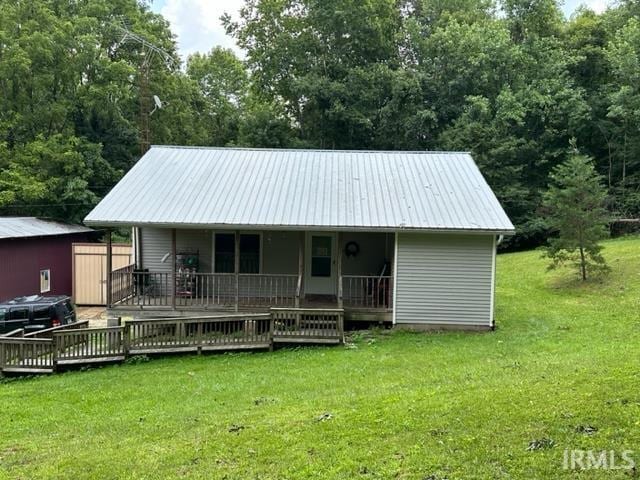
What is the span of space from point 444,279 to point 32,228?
623 inches

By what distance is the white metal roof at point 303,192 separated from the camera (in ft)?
40.4

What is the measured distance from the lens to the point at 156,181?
14547 millimetres

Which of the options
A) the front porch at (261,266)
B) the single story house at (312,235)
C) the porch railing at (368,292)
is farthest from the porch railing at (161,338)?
the porch railing at (368,292)

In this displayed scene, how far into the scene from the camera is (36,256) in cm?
1819

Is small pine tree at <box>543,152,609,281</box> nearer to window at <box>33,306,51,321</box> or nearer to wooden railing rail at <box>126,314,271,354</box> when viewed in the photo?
wooden railing rail at <box>126,314,271,354</box>

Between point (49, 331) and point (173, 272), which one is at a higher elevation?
point (173, 272)

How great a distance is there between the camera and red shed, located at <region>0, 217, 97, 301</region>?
16.8 m

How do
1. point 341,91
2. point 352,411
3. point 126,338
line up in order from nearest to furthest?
point 352,411 < point 126,338 < point 341,91

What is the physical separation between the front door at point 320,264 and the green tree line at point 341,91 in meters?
15.6

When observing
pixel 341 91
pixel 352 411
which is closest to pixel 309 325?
pixel 352 411

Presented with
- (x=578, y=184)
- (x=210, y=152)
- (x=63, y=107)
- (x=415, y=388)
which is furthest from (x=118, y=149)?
(x=415, y=388)

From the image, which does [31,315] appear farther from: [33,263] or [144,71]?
[144,71]

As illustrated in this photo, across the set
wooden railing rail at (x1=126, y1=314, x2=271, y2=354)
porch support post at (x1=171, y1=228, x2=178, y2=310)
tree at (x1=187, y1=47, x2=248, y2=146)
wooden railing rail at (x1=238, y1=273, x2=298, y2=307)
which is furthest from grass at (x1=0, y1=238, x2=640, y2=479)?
tree at (x1=187, y1=47, x2=248, y2=146)

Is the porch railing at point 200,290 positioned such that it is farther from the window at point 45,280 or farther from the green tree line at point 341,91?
the green tree line at point 341,91
